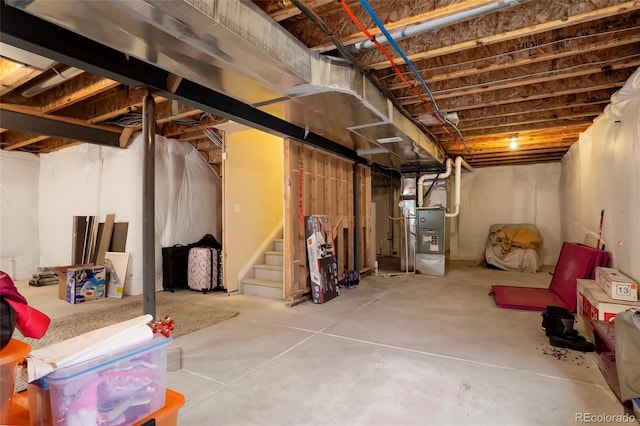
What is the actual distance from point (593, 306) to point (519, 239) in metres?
4.40

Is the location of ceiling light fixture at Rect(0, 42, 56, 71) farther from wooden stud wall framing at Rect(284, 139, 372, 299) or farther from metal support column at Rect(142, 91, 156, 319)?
wooden stud wall framing at Rect(284, 139, 372, 299)

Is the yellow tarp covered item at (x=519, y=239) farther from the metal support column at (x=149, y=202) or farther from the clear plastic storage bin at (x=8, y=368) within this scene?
the clear plastic storage bin at (x=8, y=368)

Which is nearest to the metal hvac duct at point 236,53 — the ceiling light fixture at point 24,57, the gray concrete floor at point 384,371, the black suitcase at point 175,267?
the ceiling light fixture at point 24,57

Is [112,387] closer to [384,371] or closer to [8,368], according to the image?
[8,368]

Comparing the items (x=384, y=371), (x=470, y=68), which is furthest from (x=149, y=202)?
(x=470, y=68)

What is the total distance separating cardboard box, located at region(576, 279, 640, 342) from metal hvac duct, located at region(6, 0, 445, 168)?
98.7 inches

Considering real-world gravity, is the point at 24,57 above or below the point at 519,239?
above

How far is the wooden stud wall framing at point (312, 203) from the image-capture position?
167 inches

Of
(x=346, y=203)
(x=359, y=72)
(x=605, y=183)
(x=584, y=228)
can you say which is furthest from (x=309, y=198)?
(x=584, y=228)

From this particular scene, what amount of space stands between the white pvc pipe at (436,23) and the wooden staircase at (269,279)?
3.19 m

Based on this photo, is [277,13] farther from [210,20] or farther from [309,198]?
[309,198]

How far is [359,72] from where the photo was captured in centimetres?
277

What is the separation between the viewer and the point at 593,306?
287 cm

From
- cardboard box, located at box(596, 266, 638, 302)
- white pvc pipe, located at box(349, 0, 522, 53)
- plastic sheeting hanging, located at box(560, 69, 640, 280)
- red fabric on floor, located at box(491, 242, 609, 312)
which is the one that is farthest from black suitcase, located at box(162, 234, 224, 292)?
plastic sheeting hanging, located at box(560, 69, 640, 280)
